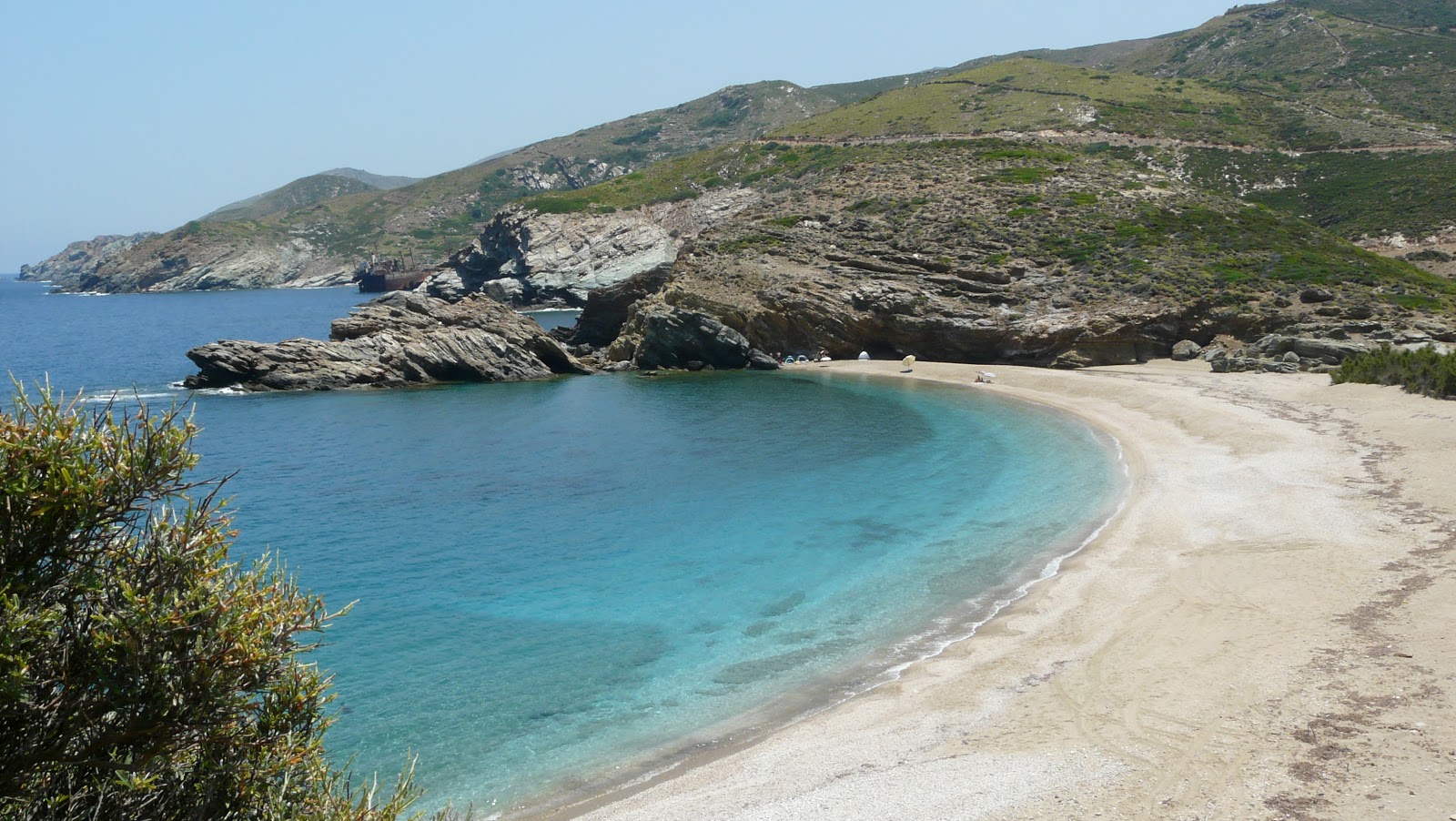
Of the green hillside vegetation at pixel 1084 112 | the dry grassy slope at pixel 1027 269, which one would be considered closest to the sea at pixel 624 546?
the dry grassy slope at pixel 1027 269

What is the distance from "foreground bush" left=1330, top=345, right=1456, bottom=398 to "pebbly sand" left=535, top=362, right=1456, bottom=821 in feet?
27.4

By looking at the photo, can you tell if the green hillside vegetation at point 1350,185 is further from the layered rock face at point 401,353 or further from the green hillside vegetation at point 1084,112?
the layered rock face at point 401,353

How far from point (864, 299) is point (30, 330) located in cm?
8411

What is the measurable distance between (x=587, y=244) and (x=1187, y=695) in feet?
322

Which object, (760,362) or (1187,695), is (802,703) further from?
(760,362)

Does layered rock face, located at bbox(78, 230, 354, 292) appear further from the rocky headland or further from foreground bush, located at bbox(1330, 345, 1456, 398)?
foreground bush, located at bbox(1330, 345, 1456, 398)

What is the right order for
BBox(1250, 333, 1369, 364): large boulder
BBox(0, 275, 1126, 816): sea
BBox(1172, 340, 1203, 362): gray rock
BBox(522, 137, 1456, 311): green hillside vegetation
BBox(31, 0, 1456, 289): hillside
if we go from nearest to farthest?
1. BBox(0, 275, 1126, 816): sea
2. BBox(1250, 333, 1369, 364): large boulder
3. BBox(1172, 340, 1203, 362): gray rock
4. BBox(522, 137, 1456, 311): green hillside vegetation
5. BBox(31, 0, 1456, 289): hillside

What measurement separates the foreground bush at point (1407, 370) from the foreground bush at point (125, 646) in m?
32.9

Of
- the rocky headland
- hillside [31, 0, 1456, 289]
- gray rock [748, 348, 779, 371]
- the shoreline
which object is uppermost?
hillside [31, 0, 1456, 289]

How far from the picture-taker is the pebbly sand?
976 cm

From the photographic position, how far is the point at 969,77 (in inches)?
4336

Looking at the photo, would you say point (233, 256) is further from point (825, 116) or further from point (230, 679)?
point (230, 679)

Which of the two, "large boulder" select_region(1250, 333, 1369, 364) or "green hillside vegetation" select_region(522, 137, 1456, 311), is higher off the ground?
"green hillside vegetation" select_region(522, 137, 1456, 311)

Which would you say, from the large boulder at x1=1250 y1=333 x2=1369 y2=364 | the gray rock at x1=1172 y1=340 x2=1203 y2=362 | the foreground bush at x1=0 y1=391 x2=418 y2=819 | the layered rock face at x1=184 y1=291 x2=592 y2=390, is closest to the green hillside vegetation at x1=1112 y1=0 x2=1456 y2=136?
the gray rock at x1=1172 y1=340 x2=1203 y2=362
